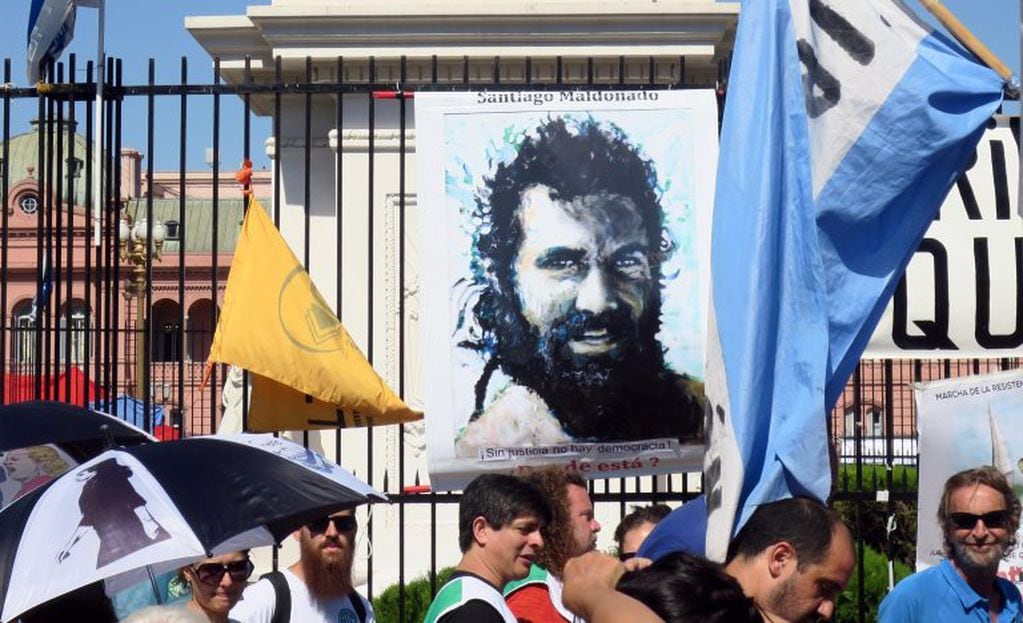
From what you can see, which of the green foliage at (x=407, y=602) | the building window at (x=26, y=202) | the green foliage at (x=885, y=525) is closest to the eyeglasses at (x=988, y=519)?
the green foliage at (x=407, y=602)

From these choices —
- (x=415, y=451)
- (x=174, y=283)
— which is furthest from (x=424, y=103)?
(x=174, y=283)

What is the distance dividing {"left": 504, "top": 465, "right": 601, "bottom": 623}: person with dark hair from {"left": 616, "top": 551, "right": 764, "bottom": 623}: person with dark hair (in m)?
2.45

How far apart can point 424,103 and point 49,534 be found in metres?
3.16

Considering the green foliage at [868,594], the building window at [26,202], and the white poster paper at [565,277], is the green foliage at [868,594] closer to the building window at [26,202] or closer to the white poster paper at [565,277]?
the white poster paper at [565,277]

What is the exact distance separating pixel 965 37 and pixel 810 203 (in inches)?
38.8

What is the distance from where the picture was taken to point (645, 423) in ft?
23.2

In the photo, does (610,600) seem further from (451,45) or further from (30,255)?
(30,255)

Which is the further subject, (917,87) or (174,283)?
(174,283)

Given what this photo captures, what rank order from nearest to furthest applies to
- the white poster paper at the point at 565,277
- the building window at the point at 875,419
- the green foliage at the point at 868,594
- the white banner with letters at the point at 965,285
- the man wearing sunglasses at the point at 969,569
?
the man wearing sunglasses at the point at 969,569
the white poster paper at the point at 565,277
the white banner with letters at the point at 965,285
the building window at the point at 875,419
the green foliage at the point at 868,594

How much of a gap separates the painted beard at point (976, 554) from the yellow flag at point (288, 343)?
7.75 ft

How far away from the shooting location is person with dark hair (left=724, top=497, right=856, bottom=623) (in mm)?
3756

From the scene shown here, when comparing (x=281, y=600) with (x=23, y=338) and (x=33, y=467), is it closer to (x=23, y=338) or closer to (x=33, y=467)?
(x=33, y=467)

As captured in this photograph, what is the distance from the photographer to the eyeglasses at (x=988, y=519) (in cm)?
543

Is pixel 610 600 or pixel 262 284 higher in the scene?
pixel 262 284
